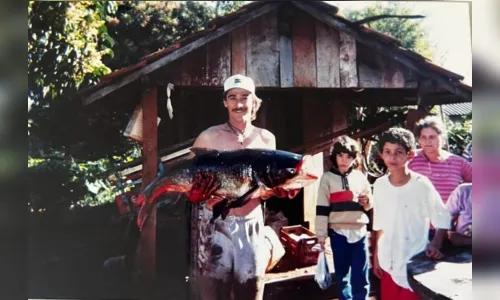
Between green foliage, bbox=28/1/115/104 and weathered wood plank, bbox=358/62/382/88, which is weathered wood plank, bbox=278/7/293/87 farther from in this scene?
green foliage, bbox=28/1/115/104

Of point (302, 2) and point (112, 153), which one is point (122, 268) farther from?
point (302, 2)

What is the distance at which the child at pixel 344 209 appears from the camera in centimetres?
188

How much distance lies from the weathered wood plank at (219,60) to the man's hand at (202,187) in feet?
1.43

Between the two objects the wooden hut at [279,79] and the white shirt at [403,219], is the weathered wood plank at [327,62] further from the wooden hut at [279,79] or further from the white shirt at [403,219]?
the white shirt at [403,219]

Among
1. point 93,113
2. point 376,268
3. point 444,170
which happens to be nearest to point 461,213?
point 444,170

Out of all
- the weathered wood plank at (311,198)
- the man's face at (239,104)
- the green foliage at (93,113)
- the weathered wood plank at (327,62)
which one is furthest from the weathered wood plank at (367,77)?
the green foliage at (93,113)

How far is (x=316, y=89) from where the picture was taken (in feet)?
6.40

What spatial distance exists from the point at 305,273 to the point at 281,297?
157 mm

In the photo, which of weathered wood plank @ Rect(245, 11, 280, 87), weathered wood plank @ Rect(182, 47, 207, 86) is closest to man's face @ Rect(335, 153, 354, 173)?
weathered wood plank @ Rect(245, 11, 280, 87)

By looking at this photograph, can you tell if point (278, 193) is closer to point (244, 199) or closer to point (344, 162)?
point (244, 199)

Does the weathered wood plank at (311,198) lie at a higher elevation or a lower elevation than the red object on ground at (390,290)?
higher

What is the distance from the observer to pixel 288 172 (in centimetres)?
187

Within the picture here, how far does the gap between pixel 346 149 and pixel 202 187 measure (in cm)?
68

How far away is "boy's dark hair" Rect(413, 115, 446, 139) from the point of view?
1897mm
